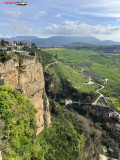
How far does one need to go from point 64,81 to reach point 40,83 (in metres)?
60.3

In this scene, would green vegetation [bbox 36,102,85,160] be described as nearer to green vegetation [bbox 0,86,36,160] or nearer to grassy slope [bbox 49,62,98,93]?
green vegetation [bbox 0,86,36,160]

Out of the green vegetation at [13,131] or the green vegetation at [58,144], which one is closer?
the green vegetation at [13,131]

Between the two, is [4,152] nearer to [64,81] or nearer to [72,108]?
→ [72,108]

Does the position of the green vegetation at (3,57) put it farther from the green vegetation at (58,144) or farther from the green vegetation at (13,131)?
the green vegetation at (58,144)

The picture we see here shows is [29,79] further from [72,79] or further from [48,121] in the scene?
[72,79]

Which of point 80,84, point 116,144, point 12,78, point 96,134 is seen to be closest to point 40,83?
point 12,78

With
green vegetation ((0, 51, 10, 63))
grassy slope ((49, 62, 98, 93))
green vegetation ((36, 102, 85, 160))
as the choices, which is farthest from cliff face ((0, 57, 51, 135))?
grassy slope ((49, 62, 98, 93))

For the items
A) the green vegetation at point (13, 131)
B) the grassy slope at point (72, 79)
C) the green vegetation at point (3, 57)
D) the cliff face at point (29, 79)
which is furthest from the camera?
the grassy slope at point (72, 79)

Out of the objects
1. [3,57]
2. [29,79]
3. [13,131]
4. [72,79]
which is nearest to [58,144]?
[29,79]

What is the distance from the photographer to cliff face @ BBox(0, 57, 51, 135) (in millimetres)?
17172

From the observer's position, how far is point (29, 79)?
2153 centimetres

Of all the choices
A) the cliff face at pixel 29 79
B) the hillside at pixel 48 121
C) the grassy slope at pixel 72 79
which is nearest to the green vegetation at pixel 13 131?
the hillside at pixel 48 121

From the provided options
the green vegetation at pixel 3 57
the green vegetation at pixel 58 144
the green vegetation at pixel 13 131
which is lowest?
the green vegetation at pixel 58 144

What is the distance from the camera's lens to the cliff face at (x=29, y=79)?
56.3 ft
